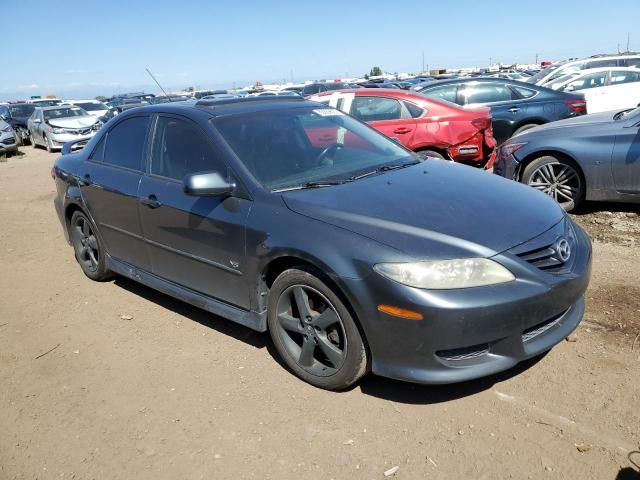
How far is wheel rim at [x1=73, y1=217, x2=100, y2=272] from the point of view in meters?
5.20

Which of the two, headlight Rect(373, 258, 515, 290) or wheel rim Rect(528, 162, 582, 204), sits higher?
headlight Rect(373, 258, 515, 290)

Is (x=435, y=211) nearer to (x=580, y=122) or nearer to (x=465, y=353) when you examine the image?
(x=465, y=353)

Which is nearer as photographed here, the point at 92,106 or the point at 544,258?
the point at 544,258

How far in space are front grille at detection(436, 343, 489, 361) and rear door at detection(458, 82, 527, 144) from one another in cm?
825

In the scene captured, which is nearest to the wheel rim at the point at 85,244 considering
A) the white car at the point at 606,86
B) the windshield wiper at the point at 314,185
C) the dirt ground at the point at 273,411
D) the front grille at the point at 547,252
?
the dirt ground at the point at 273,411

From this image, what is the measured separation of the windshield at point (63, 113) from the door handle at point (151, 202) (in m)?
17.1

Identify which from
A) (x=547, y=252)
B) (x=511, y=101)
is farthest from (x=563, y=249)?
(x=511, y=101)

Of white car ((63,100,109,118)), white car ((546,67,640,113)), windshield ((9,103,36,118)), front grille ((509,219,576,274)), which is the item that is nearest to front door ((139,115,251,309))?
front grille ((509,219,576,274))

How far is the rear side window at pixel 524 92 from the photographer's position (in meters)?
10.3

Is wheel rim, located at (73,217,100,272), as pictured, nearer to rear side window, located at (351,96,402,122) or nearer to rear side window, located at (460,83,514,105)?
rear side window, located at (351,96,402,122)

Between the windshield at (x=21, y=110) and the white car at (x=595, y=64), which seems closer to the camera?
the white car at (x=595, y=64)

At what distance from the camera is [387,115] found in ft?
26.0

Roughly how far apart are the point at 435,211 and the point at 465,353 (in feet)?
2.62

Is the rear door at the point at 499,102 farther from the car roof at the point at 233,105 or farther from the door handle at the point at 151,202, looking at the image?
the door handle at the point at 151,202
